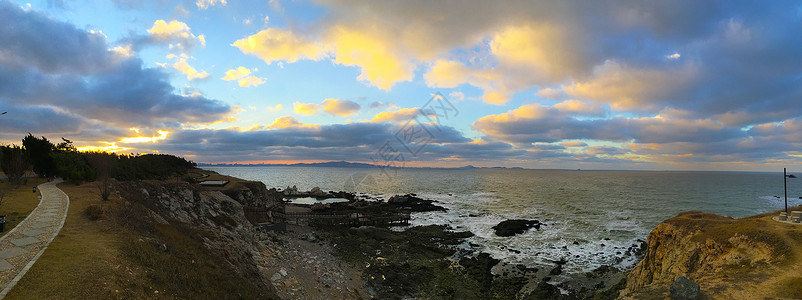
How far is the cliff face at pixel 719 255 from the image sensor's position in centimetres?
1280

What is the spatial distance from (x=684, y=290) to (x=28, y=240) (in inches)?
1029

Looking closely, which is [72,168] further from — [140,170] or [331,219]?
[331,219]

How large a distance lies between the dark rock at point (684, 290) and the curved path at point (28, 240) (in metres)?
21.4

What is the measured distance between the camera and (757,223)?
1683cm

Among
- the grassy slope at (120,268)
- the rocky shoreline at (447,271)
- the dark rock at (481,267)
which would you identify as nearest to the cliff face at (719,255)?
the rocky shoreline at (447,271)

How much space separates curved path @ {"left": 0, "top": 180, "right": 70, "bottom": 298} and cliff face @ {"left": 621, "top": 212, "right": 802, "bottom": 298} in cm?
2227

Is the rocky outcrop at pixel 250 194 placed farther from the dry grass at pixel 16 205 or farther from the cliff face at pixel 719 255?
the cliff face at pixel 719 255

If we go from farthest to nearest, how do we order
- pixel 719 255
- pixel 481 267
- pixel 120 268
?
pixel 481 267 → pixel 719 255 → pixel 120 268

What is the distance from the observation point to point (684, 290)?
37.6ft

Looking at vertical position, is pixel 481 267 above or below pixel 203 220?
below

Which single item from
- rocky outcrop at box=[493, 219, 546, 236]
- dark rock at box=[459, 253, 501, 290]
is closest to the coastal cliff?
dark rock at box=[459, 253, 501, 290]

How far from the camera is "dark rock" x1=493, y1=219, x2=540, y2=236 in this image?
41.2 meters

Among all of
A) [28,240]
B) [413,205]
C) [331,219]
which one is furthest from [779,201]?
[28,240]

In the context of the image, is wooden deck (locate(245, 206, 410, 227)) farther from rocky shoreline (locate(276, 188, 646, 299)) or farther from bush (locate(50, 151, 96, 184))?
bush (locate(50, 151, 96, 184))
